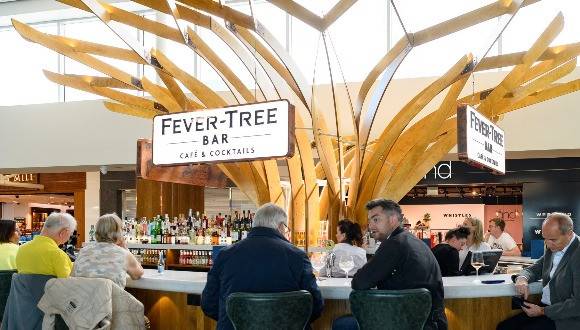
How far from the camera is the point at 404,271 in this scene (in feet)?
12.7

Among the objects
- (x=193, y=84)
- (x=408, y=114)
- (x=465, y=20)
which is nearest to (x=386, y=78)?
(x=408, y=114)

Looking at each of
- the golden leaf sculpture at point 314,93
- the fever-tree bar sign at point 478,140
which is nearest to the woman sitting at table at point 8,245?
the golden leaf sculpture at point 314,93

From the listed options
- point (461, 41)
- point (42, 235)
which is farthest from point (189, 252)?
point (461, 41)

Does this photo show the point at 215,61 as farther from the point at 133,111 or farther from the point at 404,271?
the point at 404,271

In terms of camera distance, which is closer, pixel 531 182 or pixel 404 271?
pixel 404 271

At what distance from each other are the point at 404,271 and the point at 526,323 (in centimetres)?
110

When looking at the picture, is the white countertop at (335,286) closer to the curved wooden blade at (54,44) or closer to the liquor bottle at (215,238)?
the curved wooden blade at (54,44)

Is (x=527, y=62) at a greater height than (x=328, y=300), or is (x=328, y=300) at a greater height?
(x=527, y=62)

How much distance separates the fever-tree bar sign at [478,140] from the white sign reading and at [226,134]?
1397 millimetres

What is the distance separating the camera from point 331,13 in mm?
5824

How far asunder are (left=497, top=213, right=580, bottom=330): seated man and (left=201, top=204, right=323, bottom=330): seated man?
1.39 meters

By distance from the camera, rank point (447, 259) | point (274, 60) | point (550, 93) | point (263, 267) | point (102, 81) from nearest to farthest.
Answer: point (263, 267) → point (447, 259) → point (274, 60) → point (102, 81) → point (550, 93)

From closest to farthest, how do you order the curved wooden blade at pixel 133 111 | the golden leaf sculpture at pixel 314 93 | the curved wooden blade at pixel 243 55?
the golden leaf sculpture at pixel 314 93, the curved wooden blade at pixel 243 55, the curved wooden blade at pixel 133 111

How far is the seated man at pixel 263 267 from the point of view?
3848 millimetres
